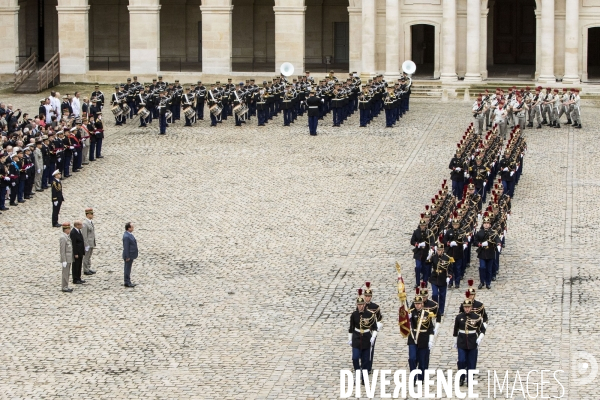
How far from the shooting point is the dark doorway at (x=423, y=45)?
190ft

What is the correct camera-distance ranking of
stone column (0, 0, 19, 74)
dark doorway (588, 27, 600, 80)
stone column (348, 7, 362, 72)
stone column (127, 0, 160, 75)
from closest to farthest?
stone column (348, 7, 362, 72), stone column (127, 0, 160, 75), stone column (0, 0, 19, 74), dark doorway (588, 27, 600, 80)

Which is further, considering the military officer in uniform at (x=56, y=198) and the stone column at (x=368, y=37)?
the stone column at (x=368, y=37)

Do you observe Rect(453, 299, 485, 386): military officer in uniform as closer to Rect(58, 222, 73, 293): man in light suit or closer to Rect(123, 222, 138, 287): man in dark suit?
Rect(123, 222, 138, 287): man in dark suit

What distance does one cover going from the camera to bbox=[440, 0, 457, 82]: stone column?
50.9 m

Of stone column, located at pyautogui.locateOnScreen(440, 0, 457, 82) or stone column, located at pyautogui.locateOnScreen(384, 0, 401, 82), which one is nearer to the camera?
stone column, located at pyautogui.locateOnScreen(440, 0, 457, 82)

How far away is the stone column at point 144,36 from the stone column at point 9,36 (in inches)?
197

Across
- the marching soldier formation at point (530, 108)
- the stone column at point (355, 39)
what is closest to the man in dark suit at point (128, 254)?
the marching soldier formation at point (530, 108)

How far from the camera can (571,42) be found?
5031cm

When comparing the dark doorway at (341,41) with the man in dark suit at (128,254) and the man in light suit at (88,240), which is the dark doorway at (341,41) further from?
the man in dark suit at (128,254)

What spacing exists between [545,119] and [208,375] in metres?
24.6

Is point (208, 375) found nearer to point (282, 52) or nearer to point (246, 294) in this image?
point (246, 294)

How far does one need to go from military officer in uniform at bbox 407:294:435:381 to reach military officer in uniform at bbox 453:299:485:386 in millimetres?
408

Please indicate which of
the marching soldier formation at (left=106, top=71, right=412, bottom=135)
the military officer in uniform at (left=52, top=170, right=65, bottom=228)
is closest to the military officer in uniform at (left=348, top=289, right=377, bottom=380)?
the military officer in uniform at (left=52, top=170, right=65, bottom=228)

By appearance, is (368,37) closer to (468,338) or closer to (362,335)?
(362,335)
